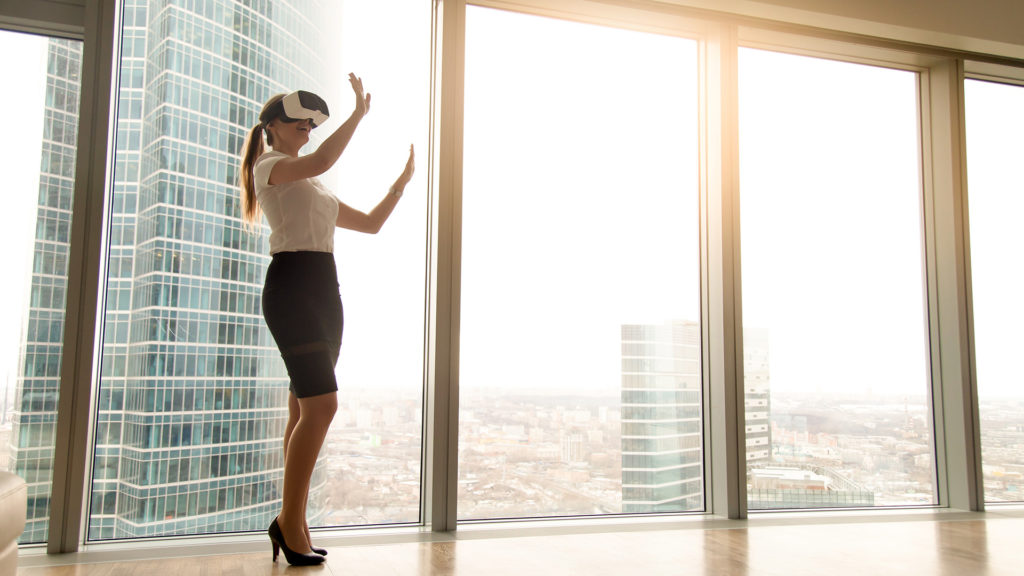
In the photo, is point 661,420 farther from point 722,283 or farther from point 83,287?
point 83,287

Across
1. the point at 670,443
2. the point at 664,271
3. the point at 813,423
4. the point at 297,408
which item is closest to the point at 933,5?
the point at 664,271

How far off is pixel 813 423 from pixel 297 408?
201 cm

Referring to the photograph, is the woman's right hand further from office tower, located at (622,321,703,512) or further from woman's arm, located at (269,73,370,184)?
office tower, located at (622,321,703,512)

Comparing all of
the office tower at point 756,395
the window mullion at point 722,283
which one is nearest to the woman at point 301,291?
the window mullion at point 722,283

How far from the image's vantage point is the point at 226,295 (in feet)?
7.34

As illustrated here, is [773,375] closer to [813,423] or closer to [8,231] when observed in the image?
[813,423]

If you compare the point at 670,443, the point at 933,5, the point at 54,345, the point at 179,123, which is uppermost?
the point at 933,5

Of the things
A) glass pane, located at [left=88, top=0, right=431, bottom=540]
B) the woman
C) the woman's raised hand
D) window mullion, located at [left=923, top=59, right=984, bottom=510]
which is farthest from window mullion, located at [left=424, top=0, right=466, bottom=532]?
window mullion, located at [left=923, top=59, right=984, bottom=510]

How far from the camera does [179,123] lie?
7.30 ft

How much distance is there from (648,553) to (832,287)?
152cm

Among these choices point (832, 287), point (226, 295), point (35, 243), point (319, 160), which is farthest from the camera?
point (832, 287)

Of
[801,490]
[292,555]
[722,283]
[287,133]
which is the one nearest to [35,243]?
[287,133]

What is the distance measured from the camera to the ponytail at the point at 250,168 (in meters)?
1.98

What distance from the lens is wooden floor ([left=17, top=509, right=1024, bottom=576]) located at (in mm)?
1824
